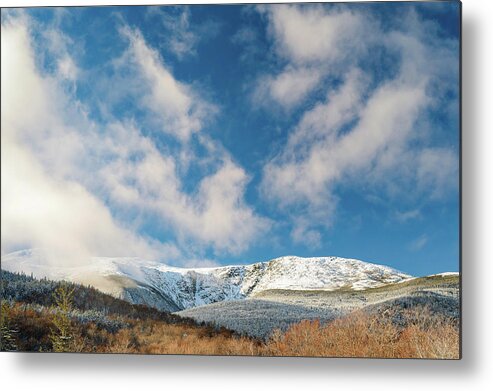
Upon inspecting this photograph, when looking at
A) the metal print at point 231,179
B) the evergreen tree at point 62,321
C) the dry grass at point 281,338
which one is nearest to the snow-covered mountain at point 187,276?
the metal print at point 231,179

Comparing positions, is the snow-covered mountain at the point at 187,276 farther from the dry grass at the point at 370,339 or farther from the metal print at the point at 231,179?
the dry grass at the point at 370,339

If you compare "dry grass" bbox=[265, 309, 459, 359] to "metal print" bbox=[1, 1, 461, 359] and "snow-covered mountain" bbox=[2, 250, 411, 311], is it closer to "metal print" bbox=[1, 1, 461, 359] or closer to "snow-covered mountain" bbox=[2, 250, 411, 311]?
"metal print" bbox=[1, 1, 461, 359]

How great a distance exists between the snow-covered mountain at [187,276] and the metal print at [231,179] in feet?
0.04

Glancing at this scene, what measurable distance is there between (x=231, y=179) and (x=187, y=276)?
0.87 meters

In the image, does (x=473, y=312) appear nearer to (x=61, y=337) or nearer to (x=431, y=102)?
(x=431, y=102)

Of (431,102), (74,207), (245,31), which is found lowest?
(74,207)

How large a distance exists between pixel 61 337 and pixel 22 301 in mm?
441

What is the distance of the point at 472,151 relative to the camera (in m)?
4.72

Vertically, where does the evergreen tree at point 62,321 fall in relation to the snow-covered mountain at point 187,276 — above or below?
below

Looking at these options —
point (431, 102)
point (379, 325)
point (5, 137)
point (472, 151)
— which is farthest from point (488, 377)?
point (5, 137)

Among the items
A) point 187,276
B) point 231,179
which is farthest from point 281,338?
point 231,179

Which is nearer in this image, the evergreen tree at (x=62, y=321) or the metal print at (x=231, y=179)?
→ the metal print at (x=231, y=179)

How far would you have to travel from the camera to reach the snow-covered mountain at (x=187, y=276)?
15.8 ft

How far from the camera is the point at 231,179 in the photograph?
16.5 ft
